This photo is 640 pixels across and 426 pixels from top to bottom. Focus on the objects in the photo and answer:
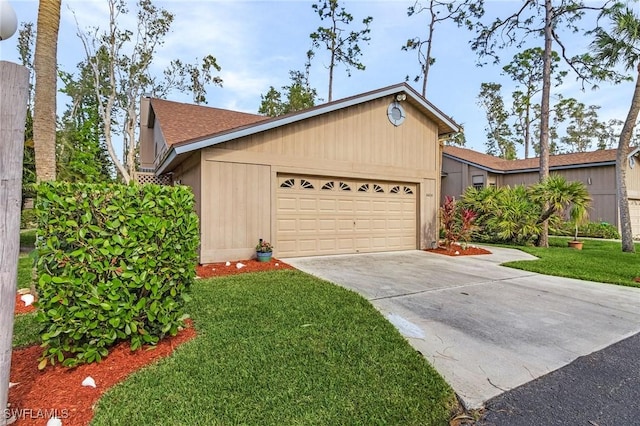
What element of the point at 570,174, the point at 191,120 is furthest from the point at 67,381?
the point at 570,174

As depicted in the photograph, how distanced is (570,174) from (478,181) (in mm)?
4742

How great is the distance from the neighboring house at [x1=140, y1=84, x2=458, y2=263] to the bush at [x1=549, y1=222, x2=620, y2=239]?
9761mm

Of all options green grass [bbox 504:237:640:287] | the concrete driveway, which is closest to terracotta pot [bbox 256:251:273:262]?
the concrete driveway

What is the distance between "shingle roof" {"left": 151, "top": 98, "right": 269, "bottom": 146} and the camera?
1058cm

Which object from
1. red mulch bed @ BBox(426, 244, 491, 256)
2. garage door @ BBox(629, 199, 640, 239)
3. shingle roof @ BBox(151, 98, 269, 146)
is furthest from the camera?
garage door @ BBox(629, 199, 640, 239)

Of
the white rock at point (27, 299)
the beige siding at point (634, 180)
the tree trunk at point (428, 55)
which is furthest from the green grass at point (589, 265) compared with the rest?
the tree trunk at point (428, 55)

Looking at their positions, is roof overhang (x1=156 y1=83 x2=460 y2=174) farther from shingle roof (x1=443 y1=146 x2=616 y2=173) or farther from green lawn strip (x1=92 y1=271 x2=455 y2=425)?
shingle roof (x1=443 y1=146 x2=616 y2=173)

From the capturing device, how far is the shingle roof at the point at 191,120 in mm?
10584

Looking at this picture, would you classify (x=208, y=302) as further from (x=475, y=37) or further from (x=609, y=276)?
(x=475, y=37)

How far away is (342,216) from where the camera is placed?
9328mm

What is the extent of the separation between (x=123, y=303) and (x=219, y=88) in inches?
1066

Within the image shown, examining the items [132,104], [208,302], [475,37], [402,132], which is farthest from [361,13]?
[208,302]

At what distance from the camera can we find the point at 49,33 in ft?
15.3

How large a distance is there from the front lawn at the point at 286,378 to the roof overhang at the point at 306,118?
425 centimetres
